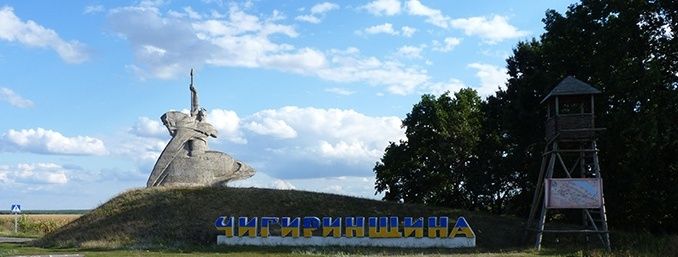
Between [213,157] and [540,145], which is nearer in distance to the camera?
[540,145]

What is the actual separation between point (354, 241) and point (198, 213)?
967 centimetres

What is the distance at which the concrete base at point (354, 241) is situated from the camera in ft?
104

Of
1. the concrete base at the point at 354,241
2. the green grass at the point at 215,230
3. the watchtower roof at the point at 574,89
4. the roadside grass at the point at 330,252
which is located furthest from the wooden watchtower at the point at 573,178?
the concrete base at the point at 354,241

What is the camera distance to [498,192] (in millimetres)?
49938

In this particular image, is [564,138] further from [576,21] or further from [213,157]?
[213,157]

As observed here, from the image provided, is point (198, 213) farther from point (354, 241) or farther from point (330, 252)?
point (330, 252)

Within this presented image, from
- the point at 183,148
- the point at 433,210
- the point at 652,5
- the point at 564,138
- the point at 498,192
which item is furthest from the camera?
the point at 498,192

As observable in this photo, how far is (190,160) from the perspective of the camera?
43.4m

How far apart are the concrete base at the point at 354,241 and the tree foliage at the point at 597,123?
9.21 meters

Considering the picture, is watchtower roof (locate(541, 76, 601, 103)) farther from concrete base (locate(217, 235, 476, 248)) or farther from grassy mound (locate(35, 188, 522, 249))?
grassy mound (locate(35, 188, 522, 249))

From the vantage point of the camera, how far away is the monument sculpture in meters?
43.2

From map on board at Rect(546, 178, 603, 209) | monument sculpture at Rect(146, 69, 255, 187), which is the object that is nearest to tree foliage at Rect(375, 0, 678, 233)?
map on board at Rect(546, 178, 603, 209)

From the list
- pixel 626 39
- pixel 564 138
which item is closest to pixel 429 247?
pixel 564 138

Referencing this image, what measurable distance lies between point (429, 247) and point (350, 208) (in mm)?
7970
